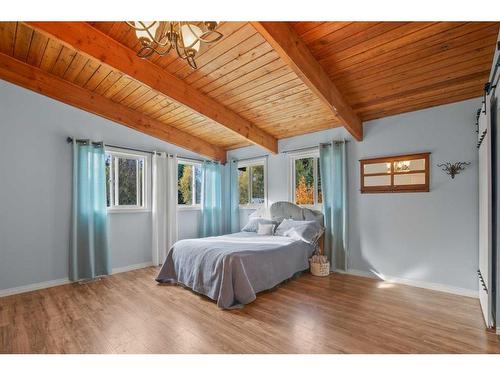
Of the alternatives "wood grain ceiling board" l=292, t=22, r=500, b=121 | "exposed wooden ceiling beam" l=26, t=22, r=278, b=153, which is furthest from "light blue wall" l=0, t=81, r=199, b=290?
"wood grain ceiling board" l=292, t=22, r=500, b=121

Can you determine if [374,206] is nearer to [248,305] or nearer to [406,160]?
[406,160]

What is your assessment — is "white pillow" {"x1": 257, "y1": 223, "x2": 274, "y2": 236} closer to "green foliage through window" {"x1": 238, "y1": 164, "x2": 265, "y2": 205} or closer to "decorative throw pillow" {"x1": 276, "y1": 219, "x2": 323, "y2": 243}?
"decorative throw pillow" {"x1": 276, "y1": 219, "x2": 323, "y2": 243}

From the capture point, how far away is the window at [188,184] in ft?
17.0

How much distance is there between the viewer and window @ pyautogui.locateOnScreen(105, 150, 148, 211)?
4.23 metres

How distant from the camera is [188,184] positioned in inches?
209

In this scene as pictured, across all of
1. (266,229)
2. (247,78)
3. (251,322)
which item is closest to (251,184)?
(266,229)

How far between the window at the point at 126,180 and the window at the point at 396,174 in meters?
3.71

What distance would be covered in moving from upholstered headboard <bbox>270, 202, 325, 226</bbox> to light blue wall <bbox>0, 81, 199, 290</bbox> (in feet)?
10.4

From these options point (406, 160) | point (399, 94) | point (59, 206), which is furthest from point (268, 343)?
point (59, 206)

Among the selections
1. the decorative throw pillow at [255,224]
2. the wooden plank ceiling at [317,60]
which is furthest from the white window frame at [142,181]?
the decorative throw pillow at [255,224]

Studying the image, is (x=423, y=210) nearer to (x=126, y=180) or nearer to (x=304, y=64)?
(x=304, y=64)

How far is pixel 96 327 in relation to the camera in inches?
90.0

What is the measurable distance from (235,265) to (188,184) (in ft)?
9.63

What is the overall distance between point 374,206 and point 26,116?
4.97 m
